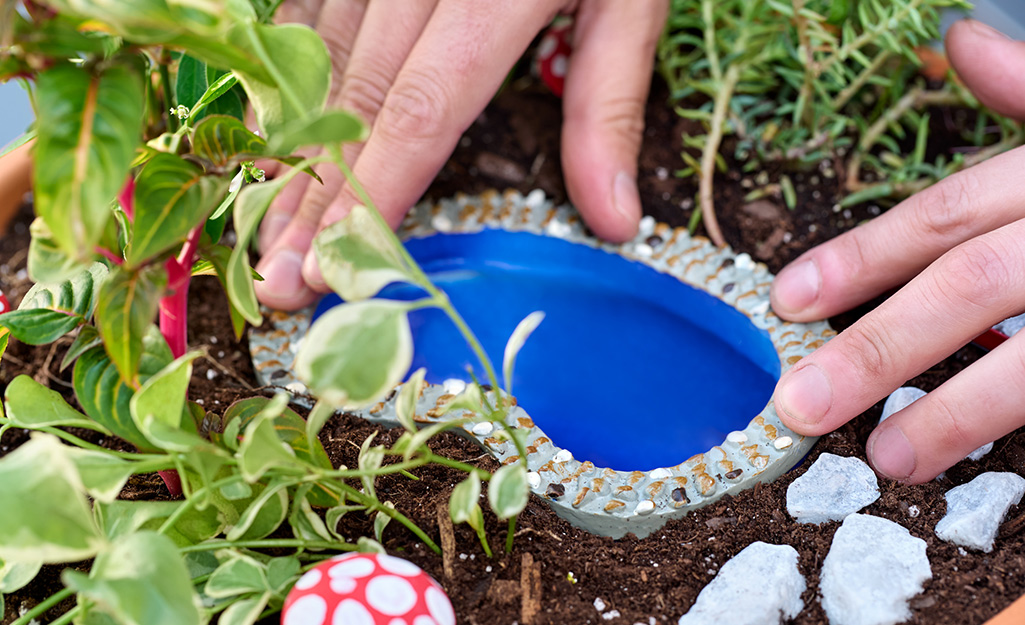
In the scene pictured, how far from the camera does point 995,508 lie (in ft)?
2.35

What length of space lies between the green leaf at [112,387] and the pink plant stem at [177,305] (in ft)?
0.15

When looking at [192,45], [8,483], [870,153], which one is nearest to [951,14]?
[870,153]

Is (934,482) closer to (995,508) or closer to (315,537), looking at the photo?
(995,508)

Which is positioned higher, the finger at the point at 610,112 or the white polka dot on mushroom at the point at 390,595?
the finger at the point at 610,112

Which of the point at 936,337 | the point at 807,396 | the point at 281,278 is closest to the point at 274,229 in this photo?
the point at 281,278

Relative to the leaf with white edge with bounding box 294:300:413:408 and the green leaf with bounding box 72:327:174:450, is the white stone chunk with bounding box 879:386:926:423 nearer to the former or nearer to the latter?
the leaf with white edge with bounding box 294:300:413:408

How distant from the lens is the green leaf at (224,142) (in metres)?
0.54

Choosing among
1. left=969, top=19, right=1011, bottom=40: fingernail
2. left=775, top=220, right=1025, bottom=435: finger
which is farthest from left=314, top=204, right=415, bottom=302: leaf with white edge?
left=969, top=19, right=1011, bottom=40: fingernail

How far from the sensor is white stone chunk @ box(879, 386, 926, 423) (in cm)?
85

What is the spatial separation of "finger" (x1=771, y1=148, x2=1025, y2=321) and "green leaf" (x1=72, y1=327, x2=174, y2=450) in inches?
28.5

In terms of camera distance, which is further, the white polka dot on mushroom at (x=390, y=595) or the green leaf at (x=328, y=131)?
the white polka dot on mushroom at (x=390, y=595)

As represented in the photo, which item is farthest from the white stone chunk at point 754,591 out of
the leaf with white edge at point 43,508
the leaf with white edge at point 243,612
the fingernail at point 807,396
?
the leaf with white edge at point 43,508

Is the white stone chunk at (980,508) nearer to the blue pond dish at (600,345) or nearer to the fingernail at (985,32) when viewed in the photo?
the blue pond dish at (600,345)

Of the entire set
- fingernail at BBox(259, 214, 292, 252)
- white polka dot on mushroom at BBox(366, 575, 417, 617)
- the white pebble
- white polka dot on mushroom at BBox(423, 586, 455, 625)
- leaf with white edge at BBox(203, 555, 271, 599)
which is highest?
white polka dot on mushroom at BBox(366, 575, 417, 617)
